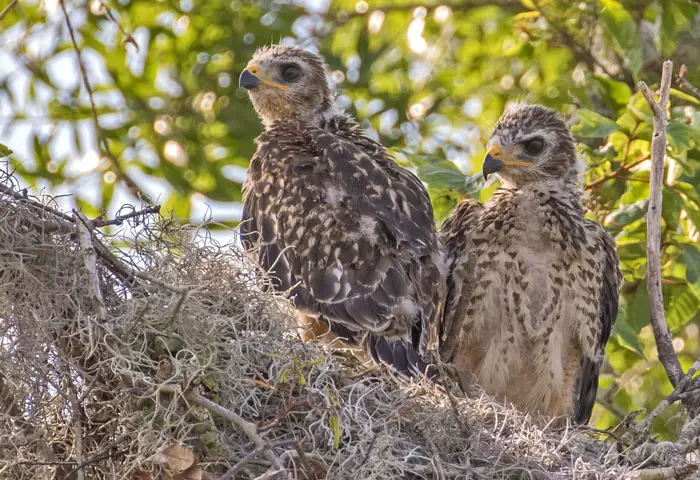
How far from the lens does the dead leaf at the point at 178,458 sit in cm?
343

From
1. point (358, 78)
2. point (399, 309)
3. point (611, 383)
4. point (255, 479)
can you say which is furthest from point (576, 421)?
point (358, 78)

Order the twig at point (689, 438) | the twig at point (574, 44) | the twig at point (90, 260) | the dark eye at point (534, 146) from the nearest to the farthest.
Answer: the twig at point (90, 260), the twig at point (689, 438), the dark eye at point (534, 146), the twig at point (574, 44)

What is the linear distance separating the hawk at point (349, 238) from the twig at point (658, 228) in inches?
36.1

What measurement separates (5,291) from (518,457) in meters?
1.79

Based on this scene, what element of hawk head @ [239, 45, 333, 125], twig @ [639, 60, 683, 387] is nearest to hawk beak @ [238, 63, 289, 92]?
hawk head @ [239, 45, 333, 125]

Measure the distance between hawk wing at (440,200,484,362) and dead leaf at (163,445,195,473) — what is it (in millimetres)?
2205

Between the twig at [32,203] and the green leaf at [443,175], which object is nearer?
the twig at [32,203]

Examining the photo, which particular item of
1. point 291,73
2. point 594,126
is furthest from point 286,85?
point 594,126

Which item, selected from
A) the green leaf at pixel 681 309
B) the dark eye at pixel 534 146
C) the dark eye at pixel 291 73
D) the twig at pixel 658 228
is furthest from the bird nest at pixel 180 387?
the dark eye at pixel 291 73

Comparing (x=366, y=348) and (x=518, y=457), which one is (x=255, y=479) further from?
(x=366, y=348)

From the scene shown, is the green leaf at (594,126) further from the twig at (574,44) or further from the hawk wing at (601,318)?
the twig at (574,44)

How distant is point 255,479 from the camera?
3.37 meters

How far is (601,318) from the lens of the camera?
5582mm

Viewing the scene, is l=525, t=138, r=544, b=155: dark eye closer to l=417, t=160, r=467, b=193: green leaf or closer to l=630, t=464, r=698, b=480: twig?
l=417, t=160, r=467, b=193: green leaf
